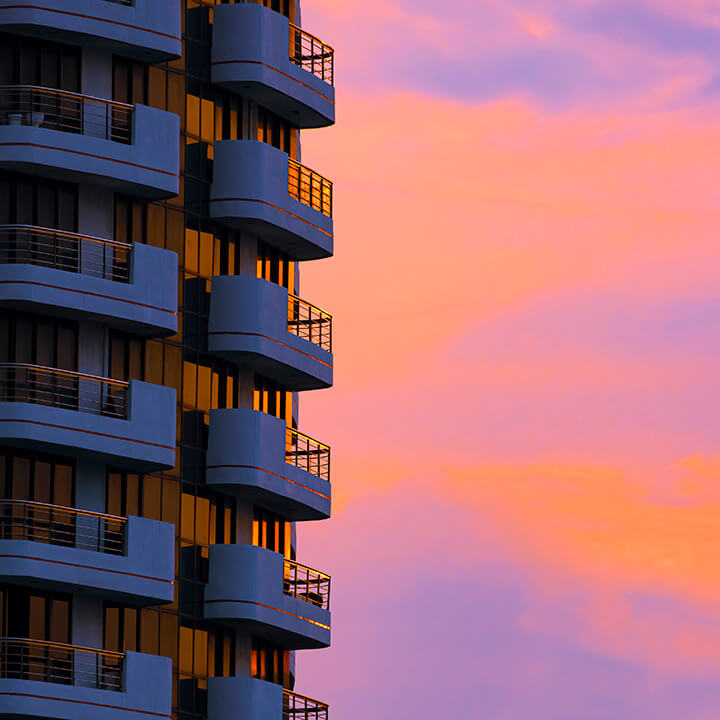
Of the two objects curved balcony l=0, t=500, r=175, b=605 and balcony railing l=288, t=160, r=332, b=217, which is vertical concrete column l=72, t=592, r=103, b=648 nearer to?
curved balcony l=0, t=500, r=175, b=605

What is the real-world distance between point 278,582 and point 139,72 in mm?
17601

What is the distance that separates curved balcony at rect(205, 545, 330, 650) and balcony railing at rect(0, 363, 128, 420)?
696cm

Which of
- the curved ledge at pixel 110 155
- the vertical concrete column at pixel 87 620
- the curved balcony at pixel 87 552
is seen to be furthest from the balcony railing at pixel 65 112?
the vertical concrete column at pixel 87 620

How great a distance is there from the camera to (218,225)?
8350 cm

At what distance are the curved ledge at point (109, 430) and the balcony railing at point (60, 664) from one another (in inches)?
235

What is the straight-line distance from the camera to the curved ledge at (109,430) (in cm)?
7356

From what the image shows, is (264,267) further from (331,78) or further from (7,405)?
(7,405)

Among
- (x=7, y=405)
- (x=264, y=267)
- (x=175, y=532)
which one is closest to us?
(x=7, y=405)

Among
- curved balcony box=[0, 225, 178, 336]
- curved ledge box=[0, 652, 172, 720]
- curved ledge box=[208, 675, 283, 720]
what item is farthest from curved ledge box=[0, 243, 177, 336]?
curved ledge box=[208, 675, 283, 720]

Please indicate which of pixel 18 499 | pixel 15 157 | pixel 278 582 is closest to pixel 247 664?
pixel 278 582

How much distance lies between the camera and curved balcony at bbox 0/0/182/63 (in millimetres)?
76438

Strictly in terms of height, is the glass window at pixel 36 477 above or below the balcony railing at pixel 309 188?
below

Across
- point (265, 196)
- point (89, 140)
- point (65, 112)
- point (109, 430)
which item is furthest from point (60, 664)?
point (265, 196)

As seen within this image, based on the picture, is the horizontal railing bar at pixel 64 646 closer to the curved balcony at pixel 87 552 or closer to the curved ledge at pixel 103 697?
the curved ledge at pixel 103 697
